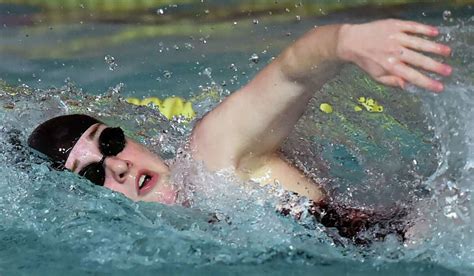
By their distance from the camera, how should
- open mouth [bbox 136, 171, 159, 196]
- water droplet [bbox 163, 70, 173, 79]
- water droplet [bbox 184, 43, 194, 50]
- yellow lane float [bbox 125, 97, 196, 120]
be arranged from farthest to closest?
1. water droplet [bbox 184, 43, 194, 50]
2. water droplet [bbox 163, 70, 173, 79]
3. yellow lane float [bbox 125, 97, 196, 120]
4. open mouth [bbox 136, 171, 159, 196]

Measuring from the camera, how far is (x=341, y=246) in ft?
Answer: 6.13

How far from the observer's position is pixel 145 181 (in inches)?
79.3

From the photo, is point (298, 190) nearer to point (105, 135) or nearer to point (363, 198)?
point (363, 198)

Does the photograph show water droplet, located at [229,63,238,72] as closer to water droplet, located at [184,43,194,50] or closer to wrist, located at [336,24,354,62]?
water droplet, located at [184,43,194,50]

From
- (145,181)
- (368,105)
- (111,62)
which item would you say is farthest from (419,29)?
(111,62)

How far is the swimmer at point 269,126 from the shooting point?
1497mm

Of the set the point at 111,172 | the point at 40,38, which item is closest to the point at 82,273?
the point at 111,172

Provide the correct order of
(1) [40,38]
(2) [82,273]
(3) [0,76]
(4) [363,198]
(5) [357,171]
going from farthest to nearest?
(1) [40,38]
(3) [0,76]
(5) [357,171]
(4) [363,198]
(2) [82,273]

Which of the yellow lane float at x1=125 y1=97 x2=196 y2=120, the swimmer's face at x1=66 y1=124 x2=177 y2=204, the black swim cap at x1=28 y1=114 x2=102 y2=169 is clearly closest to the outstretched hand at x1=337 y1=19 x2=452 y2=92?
the swimmer's face at x1=66 y1=124 x2=177 y2=204

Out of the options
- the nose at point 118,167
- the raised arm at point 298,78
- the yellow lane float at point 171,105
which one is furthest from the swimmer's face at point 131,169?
the yellow lane float at point 171,105

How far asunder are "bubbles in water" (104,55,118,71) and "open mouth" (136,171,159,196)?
1.83m

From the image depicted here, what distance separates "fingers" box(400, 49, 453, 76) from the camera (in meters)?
Answer: 1.45

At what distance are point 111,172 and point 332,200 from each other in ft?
1.53

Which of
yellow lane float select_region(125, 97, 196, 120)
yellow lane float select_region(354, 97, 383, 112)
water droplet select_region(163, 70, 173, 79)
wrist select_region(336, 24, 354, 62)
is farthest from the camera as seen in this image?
water droplet select_region(163, 70, 173, 79)
